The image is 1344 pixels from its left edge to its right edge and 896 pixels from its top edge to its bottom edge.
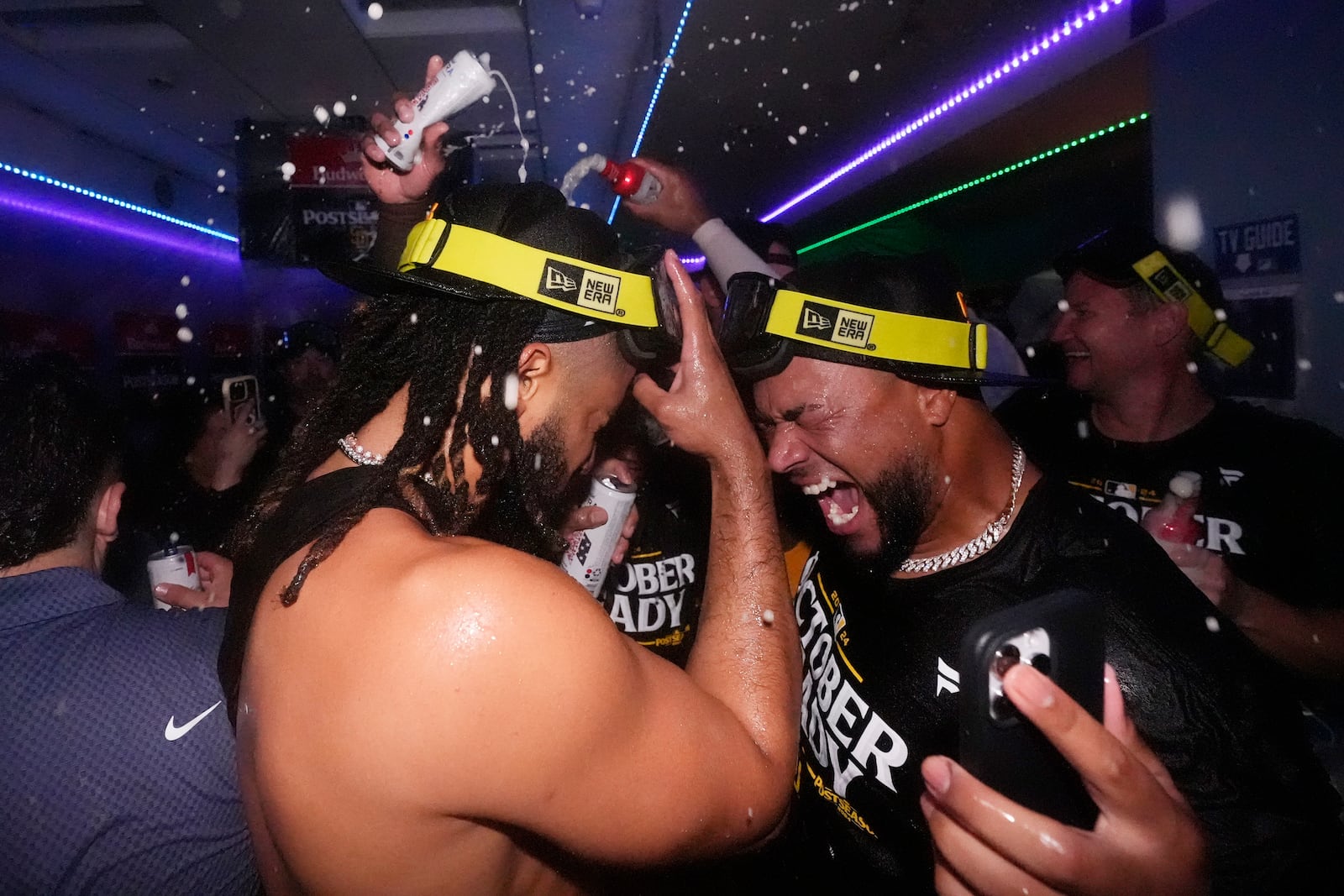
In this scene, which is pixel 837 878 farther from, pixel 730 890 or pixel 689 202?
pixel 689 202

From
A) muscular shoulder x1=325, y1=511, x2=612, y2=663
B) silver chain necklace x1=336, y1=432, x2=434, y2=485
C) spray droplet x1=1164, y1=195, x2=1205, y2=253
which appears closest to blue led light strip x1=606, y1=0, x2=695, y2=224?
spray droplet x1=1164, y1=195, x2=1205, y2=253

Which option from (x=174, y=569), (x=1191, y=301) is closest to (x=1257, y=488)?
(x=1191, y=301)

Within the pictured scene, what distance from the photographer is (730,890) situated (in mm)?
2645

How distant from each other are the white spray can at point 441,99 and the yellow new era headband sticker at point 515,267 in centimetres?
45

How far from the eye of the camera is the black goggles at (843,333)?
1881mm

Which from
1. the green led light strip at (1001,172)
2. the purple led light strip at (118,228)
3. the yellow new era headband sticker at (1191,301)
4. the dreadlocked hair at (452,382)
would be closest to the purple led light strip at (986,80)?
the green led light strip at (1001,172)

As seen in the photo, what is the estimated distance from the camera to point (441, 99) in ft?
6.34

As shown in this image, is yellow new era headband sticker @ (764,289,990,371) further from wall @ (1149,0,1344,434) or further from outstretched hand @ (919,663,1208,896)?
wall @ (1149,0,1344,434)

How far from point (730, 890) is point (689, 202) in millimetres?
2758

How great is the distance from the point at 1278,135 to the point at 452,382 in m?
3.85

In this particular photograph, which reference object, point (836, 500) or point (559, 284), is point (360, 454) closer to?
point (559, 284)

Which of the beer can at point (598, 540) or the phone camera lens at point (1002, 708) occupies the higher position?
the phone camera lens at point (1002, 708)

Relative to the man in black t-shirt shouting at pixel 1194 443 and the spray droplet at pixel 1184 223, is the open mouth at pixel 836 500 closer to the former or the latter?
the man in black t-shirt shouting at pixel 1194 443

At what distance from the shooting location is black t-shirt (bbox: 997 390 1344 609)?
2564mm
